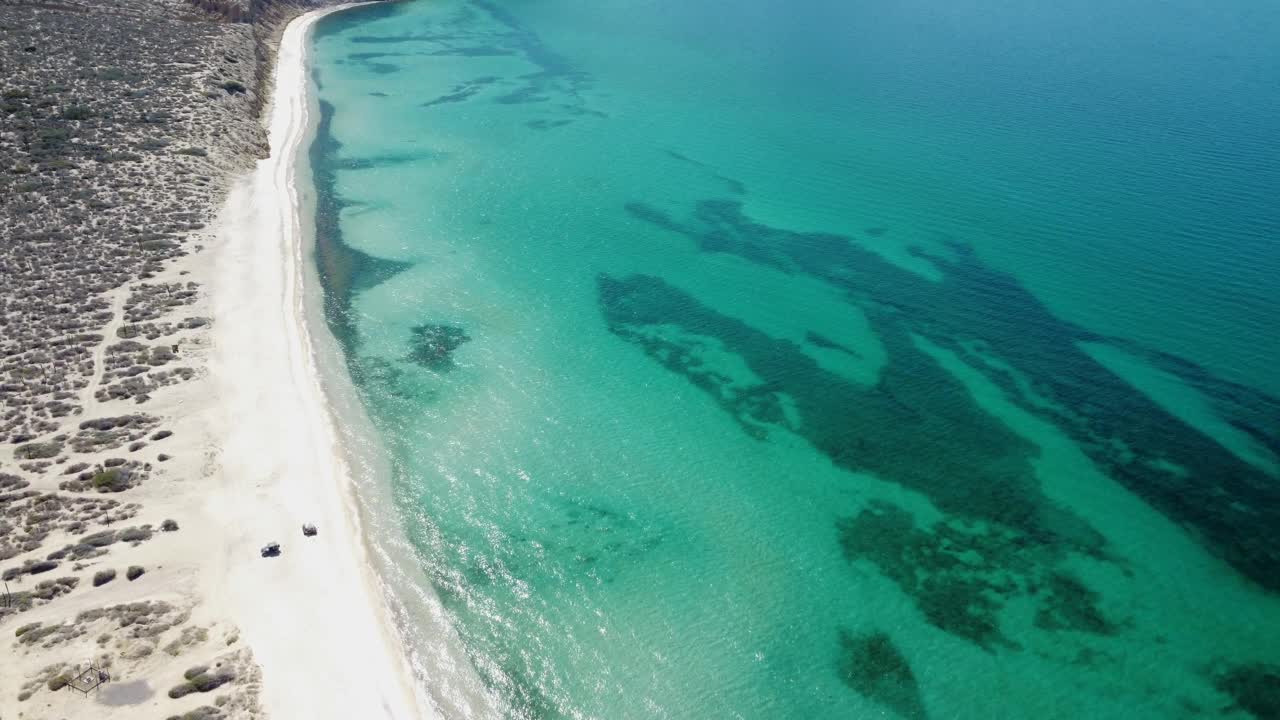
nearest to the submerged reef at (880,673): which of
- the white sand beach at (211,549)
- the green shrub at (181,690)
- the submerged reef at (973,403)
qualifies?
the submerged reef at (973,403)

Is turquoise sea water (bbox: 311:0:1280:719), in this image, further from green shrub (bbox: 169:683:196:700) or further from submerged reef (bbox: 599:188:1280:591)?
green shrub (bbox: 169:683:196:700)

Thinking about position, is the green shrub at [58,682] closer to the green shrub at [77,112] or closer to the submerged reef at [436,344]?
the submerged reef at [436,344]

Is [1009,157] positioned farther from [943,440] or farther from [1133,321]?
[943,440]

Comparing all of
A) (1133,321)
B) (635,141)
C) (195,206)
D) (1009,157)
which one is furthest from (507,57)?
(1133,321)

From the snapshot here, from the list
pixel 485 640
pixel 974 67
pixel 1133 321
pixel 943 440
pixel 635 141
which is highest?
pixel 974 67

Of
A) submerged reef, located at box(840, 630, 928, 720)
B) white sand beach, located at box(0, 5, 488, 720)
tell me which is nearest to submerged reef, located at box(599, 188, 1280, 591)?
submerged reef, located at box(840, 630, 928, 720)
